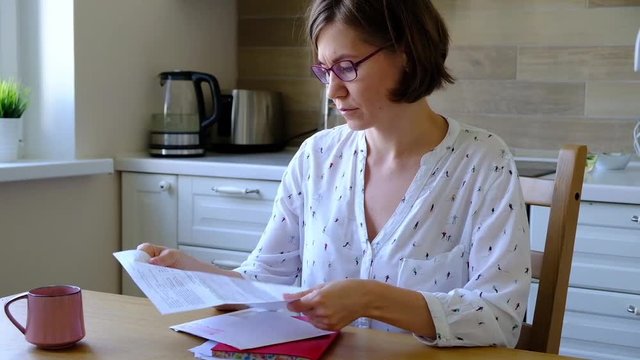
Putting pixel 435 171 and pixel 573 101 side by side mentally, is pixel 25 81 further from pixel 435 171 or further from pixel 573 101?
pixel 573 101

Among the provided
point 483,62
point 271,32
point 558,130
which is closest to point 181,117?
point 271,32

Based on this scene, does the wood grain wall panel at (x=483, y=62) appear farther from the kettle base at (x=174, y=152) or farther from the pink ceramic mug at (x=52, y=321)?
the pink ceramic mug at (x=52, y=321)

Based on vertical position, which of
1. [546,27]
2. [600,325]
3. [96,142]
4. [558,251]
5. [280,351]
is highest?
[546,27]

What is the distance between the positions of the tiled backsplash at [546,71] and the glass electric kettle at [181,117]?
82cm

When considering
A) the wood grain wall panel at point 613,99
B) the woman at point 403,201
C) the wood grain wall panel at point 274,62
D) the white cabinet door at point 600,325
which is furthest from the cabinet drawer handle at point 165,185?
the wood grain wall panel at point 613,99

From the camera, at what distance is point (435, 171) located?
1.31 metres

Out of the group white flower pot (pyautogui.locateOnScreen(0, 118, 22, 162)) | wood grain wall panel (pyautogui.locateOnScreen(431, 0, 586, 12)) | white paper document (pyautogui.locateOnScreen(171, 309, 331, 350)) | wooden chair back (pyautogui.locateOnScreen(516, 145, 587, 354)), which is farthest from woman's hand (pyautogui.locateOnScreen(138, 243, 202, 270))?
wood grain wall panel (pyautogui.locateOnScreen(431, 0, 586, 12))

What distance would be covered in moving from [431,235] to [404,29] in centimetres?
34

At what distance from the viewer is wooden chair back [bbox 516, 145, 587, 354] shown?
47.1 inches

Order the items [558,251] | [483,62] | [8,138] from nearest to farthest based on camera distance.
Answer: [558,251] < [8,138] < [483,62]

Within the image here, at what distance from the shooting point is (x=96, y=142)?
93.7 inches

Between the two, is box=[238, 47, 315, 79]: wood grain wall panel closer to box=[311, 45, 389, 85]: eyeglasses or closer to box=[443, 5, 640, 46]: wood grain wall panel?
box=[443, 5, 640, 46]: wood grain wall panel

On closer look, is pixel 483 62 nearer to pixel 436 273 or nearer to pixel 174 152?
pixel 174 152

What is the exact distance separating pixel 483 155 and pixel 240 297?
0.51 meters
